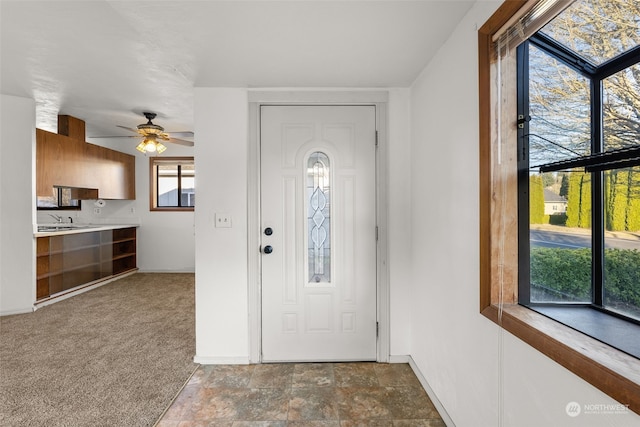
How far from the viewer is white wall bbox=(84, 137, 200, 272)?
5.64 metres

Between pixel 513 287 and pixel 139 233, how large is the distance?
20.2 ft

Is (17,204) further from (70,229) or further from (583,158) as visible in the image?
(583,158)

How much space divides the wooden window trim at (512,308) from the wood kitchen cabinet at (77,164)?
4947mm

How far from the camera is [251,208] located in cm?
242

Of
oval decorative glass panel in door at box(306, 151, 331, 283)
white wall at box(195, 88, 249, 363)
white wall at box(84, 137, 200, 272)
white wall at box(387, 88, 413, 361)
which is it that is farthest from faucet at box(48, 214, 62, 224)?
white wall at box(387, 88, 413, 361)

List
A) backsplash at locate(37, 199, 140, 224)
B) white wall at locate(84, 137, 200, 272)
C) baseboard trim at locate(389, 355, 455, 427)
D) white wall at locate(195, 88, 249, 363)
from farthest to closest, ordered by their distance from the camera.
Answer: white wall at locate(84, 137, 200, 272)
backsplash at locate(37, 199, 140, 224)
white wall at locate(195, 88, 249, 363)
baseboard trim at locate(389, 355, 455, 427)

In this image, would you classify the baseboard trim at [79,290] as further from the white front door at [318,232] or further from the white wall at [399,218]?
Answer: the white wall at [399,218]

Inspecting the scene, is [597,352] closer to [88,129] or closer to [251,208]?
[251,208]

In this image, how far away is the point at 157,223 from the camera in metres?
5.68

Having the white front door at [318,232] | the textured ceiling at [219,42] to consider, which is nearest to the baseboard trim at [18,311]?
the textured ceiling at [219,42]

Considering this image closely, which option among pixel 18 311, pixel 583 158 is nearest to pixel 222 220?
pixel 583 158

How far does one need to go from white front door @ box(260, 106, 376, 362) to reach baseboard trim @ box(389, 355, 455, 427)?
227 millimetres

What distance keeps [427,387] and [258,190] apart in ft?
6.20

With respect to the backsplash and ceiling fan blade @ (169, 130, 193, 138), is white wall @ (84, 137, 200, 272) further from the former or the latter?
ceiling fan blade @ (169, 130, 193, 138)
